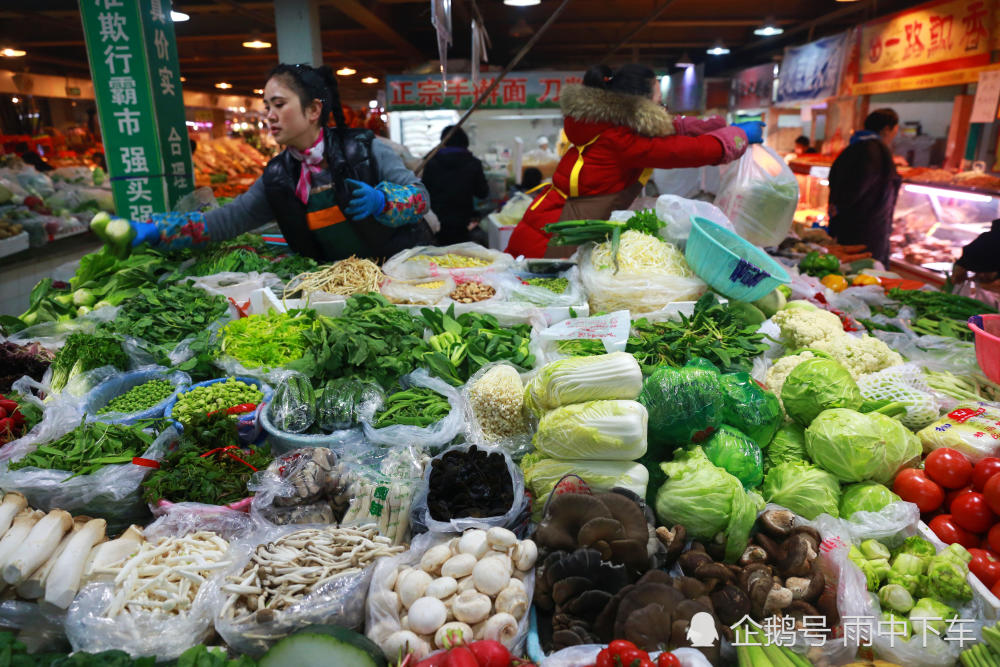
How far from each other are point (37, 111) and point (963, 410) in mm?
14931

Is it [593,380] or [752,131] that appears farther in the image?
[752,131]

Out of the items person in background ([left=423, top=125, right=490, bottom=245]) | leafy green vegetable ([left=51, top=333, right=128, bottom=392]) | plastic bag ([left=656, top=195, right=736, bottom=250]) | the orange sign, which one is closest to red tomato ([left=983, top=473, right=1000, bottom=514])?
plastic bag ([left=656, top=195, right=736, bottom=250])

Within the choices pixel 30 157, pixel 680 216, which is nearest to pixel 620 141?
pixel 680 216

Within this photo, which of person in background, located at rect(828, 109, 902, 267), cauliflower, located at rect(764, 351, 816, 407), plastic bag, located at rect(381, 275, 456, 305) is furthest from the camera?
person in background, located at rect(828, 109, 902, 267)

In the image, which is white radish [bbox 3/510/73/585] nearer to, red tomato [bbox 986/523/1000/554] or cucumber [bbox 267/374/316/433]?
cucumber [bbox 267/374/316/433]

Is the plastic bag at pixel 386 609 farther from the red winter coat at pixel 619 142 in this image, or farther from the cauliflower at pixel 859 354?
the red winter coat at pixel 619 142

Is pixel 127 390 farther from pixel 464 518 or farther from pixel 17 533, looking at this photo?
pixel 464 518

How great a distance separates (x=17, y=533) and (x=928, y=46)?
28.7 feet

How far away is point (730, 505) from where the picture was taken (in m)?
1.92

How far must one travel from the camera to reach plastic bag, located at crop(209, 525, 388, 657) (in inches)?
65.2

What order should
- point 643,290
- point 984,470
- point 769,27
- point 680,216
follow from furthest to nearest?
point 769,27, point 680,216, point 643,290, point 984,470

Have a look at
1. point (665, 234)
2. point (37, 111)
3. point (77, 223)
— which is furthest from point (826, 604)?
point (37, 111)

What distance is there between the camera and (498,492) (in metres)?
2.05

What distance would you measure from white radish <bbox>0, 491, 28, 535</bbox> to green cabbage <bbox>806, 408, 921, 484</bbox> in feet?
8.87
